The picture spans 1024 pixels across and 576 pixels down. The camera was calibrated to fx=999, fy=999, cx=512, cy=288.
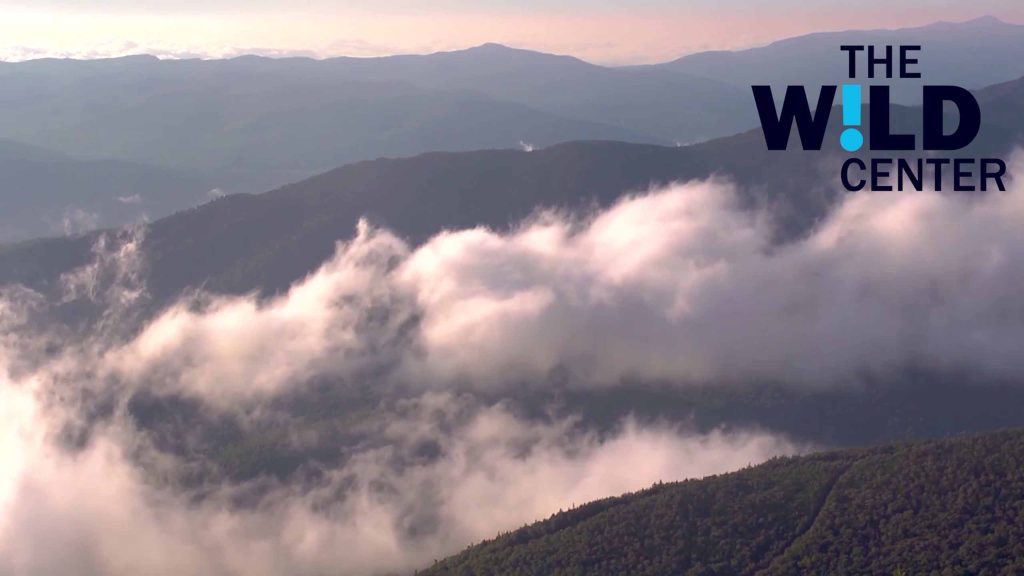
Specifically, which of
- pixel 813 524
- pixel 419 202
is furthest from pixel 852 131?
pixel 813 524

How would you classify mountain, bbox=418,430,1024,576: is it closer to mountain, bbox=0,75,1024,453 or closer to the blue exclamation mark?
the blue exclamation mark

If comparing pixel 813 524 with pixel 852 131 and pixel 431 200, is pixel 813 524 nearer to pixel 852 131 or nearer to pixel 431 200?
pixel 852 131

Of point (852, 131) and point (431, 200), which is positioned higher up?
point (852, 131)

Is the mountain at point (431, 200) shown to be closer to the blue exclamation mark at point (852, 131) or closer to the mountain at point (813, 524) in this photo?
the blue exclamation mark at point (852, 131)

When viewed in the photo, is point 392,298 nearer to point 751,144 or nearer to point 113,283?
point 113,283

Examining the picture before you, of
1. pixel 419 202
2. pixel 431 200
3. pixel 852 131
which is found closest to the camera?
pixel 852 131

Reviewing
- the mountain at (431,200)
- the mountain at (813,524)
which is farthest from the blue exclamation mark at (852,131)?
the mountain at (813,524)

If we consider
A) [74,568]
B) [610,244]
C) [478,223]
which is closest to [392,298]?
[478,223]

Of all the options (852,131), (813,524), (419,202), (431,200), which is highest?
(852,131)

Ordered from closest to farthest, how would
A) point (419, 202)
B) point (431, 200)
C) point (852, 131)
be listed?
point (852, 131) < point (419, 202) < point (431, 200)
